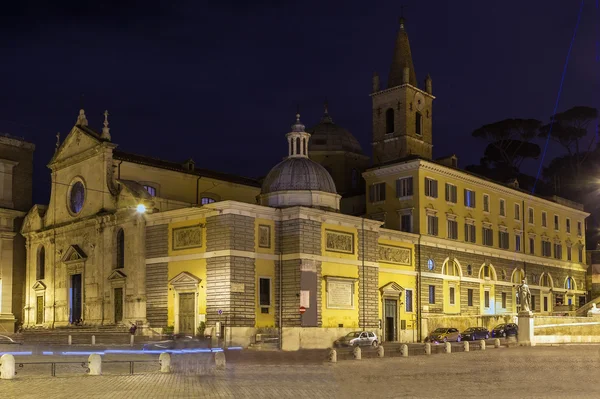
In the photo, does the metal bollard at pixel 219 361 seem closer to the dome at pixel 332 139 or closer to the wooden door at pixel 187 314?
Result: the wooden door at pixel 187 314

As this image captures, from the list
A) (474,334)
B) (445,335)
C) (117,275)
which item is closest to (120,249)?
(117,275)

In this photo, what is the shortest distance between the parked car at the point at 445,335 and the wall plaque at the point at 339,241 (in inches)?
291

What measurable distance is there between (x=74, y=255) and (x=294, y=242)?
1616 cm

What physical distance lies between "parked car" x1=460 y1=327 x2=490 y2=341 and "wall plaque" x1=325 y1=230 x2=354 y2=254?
8880 mm

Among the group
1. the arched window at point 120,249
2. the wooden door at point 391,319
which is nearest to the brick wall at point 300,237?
the wooden door at point 391,319

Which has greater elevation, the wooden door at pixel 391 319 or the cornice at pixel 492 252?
the cornice at pixel 492 252

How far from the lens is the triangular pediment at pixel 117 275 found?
4931 centimetres

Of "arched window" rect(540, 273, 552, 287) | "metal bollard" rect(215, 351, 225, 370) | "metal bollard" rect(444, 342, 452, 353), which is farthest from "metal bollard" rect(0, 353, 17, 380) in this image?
"arched window" rect(540, 273, 552, 287)

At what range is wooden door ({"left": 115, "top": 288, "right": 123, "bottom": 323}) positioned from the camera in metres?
49.7

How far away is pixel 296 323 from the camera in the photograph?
150 ft

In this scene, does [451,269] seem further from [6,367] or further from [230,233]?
[6,367]

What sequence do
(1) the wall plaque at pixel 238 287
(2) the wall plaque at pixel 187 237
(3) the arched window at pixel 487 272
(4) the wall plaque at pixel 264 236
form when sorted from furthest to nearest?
(3) the arched window at pixel 487 272 → (4) the wall plaque at pixel 264 236 → (2) the wall plaque at pixel 187 237 → (1) the wall plaque at pixel 238 287

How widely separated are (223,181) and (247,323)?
16.5 meters

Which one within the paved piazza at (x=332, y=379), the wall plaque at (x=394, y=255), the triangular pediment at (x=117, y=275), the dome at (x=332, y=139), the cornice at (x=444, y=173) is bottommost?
the paved piazza at (x=332, y=379)
